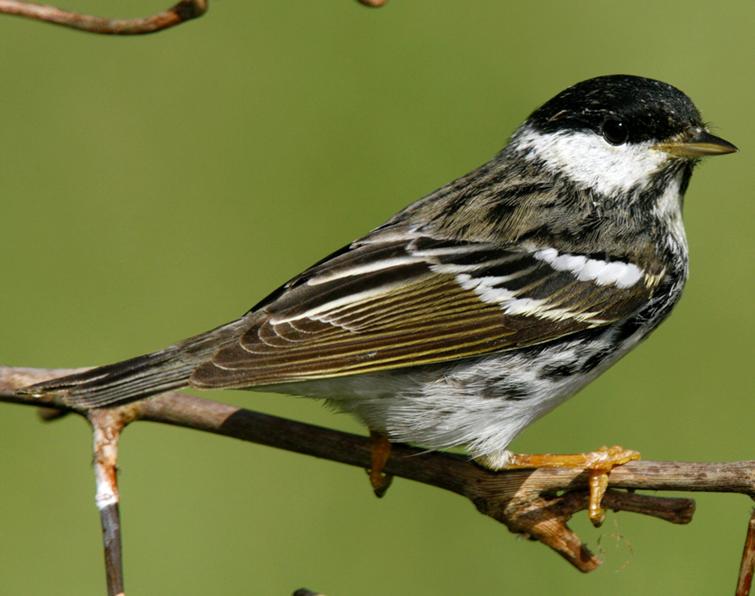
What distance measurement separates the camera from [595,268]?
5289 millimetres

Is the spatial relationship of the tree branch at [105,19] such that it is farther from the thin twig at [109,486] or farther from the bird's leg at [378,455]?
the bird's leg at [378,455]

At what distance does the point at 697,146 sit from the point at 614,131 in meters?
0.35

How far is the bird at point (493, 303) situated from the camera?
4.71 m

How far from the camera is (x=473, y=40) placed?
29.7 ft

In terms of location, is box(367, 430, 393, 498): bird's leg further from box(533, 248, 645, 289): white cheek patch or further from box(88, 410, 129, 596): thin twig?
box(88, 410, 129, 596): thin twig

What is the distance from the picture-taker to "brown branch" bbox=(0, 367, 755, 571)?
4.36 meters

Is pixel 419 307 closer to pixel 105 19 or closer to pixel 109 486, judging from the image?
pixel 109 486

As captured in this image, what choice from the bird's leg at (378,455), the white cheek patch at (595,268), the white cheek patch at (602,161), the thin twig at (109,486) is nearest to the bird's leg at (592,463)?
the bird's leg at (378,455)

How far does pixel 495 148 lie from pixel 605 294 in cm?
359

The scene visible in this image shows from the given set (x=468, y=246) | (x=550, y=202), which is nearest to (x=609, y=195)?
(x=550, y=202)

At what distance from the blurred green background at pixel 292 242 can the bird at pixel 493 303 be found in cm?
91

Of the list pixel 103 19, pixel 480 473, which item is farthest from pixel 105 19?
pixel 480 473

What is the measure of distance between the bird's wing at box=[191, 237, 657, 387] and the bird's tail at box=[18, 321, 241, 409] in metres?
0.12

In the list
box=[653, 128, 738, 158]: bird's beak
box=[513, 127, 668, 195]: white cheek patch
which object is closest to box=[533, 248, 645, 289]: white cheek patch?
box=[513, 127, 668, 195]: white cheek patch
